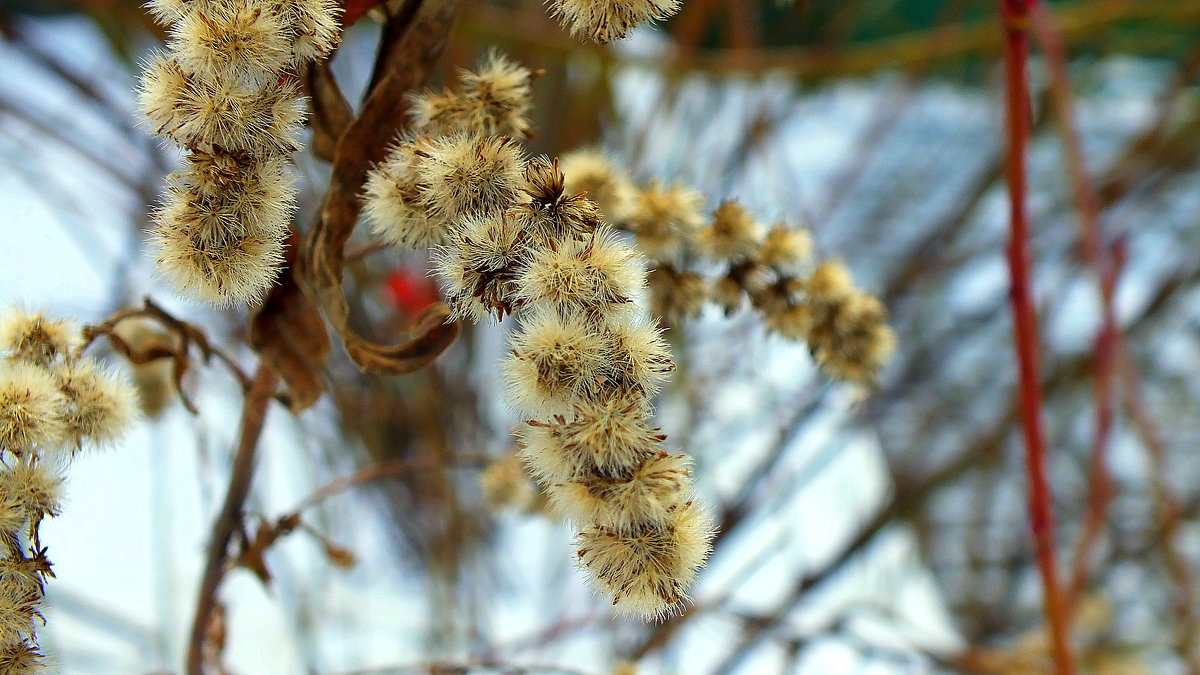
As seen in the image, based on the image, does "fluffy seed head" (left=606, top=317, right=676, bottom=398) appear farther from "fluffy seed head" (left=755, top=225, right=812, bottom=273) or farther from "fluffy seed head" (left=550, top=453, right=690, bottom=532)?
"fluffy seed head" (left=755, top=225, right=812, bottom=273)

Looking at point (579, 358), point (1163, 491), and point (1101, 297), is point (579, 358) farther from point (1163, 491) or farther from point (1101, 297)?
point (1163, 491)

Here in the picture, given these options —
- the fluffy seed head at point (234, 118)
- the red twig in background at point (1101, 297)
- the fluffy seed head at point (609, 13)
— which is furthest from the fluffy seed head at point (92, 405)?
the red twig in background at point (1101, 297)

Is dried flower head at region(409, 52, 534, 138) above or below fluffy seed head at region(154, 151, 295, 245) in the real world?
above

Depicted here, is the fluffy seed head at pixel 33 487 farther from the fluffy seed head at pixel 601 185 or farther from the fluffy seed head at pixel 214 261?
the fluffy seed head at pixel 601 185

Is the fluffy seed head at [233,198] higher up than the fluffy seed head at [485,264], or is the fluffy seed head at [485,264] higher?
the fluffy seed head at [233,198]

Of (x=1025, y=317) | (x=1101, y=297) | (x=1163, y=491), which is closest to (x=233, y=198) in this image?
(x=1025, y=317)

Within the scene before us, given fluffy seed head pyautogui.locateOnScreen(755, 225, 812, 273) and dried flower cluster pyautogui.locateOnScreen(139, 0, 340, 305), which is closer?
dried flower cluster pyautogui.locateOnScreen(139, 0, 340, 305)

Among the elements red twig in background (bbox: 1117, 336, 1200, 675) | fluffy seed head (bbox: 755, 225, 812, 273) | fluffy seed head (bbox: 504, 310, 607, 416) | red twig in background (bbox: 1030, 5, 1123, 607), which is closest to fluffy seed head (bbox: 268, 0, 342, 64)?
fluffy seed head (bbox: 504, 310, 607, 416)

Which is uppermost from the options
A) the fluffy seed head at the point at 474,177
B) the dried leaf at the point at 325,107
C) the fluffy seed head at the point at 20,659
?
the dried leaf at the point at 325,107
